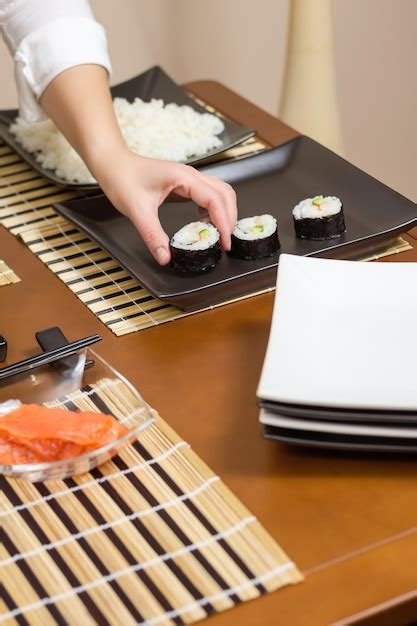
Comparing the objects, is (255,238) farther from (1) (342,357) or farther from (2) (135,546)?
(2) (135,546)

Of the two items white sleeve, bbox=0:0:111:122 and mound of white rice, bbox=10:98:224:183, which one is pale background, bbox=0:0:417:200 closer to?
mound of white rice, bbox=10:98:224:183

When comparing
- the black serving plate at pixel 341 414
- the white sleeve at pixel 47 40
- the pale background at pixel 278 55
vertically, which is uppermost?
the white sleeve at pixel 47 40

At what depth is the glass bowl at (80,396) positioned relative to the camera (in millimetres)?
1119

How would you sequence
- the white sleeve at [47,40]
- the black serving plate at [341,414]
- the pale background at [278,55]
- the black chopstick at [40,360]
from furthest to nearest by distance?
1. the pale background at [278,55]
2. the white sleeve at [47,40]
3. the black chopstick at [40,360]
4. the black serving plate at [341,414]

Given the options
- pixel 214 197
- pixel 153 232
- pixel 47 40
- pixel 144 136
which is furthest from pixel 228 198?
pixel 47 40

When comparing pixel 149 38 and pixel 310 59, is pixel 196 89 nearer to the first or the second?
pixel 310 59

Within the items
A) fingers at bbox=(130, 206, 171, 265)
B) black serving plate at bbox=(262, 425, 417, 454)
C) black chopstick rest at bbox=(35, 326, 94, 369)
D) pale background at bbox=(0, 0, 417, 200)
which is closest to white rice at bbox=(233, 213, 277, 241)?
Answer: fingers at bbox=(130, 206, 171, 265)

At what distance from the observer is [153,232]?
1.52m

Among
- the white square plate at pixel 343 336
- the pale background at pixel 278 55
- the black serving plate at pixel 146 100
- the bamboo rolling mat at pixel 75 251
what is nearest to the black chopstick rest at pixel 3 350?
the bamboo rolling mat at pixel 75 251

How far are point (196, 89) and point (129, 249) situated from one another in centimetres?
78

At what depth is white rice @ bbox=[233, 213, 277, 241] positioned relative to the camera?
4.96 feet

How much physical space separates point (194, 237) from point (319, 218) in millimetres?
193

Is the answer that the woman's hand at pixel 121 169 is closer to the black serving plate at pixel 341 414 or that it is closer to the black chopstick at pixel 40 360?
the black chopstick at pixel 40 360

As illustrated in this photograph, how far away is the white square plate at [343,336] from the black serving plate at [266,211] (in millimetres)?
147
